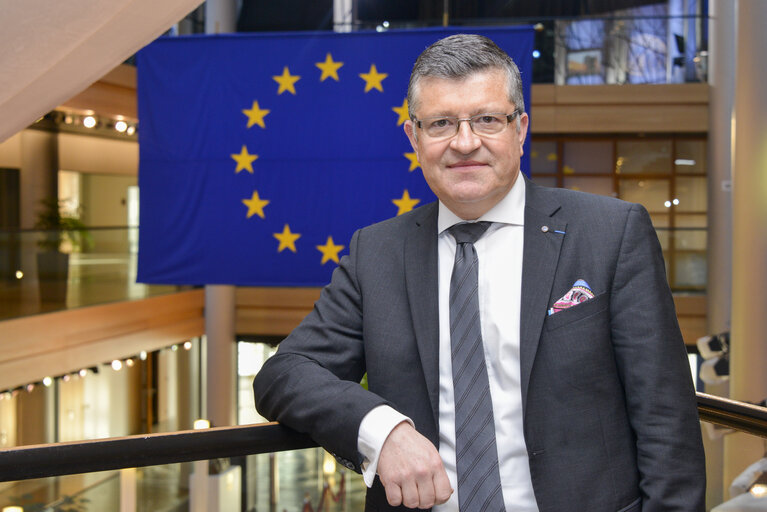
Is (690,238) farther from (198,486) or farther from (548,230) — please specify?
(548,230)

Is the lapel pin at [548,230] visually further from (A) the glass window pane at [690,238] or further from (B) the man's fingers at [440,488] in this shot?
(A) the glass window pane at [690,238]

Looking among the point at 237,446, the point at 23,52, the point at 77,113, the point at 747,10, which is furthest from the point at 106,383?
the point at 237,446

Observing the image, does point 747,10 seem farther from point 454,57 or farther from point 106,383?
point 106,383

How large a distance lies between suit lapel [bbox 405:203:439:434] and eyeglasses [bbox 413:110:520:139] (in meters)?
0.20

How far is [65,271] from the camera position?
11.4 metres

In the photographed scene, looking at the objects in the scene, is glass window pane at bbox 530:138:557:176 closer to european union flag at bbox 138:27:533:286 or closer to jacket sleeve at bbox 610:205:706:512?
european union flag at bbox 138:27:533:286

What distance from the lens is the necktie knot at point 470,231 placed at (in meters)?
1.72

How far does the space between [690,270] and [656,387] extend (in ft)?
41.0

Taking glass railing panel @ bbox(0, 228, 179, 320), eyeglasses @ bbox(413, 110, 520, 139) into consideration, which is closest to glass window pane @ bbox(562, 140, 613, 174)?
glass railing panel @ bbox(0, 228, 179, 320)

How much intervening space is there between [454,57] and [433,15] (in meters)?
13.9

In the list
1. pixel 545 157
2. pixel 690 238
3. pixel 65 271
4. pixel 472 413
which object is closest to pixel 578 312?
pixel 472 413

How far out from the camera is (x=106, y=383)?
13969 mm

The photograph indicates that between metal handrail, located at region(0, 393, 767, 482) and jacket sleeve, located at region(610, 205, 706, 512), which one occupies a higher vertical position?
→ jacket sleeve, located at region(610, 205, 706, 512)

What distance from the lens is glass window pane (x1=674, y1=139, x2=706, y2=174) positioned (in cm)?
1423
